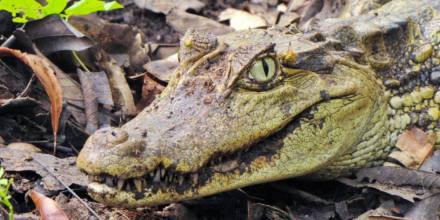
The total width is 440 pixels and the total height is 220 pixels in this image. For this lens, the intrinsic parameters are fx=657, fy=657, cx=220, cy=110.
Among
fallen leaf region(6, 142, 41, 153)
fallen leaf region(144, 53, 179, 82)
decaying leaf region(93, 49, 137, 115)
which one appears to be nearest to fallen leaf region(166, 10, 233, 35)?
fallen leaf region(144, 53, 179, 82)

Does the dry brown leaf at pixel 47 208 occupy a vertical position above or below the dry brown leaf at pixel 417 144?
below

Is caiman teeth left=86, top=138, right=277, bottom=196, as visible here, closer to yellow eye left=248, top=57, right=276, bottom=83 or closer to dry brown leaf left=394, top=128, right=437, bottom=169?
yellow eye left=248, top=57, right=276, bottom=83

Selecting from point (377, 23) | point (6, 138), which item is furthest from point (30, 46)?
point (377, 23)

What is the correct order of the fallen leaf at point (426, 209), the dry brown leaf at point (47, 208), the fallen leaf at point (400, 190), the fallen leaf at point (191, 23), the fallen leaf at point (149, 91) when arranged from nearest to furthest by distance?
the dry brown leaf at point (47, 208) < the fallen leaf at point (426, 209) < the fallen leaf at point (400, 190) < the fallen leaf at point (149, 91) < the fallen leaf at point (191, 23)

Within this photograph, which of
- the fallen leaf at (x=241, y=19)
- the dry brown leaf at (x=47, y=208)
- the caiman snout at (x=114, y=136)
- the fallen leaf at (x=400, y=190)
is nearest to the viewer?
the caiman snout at (x=114, y=136)

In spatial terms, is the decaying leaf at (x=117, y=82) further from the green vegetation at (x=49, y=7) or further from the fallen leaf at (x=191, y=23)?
the fallen leaf at (x=191, y=23)

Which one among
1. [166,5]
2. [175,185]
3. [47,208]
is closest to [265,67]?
[175,185]

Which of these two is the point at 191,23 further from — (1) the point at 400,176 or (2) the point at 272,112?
(1) the point at 400,176

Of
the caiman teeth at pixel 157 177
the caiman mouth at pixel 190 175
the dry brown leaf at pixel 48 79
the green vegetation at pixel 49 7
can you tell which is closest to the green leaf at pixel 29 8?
the green vegetation at pixel 49 7
